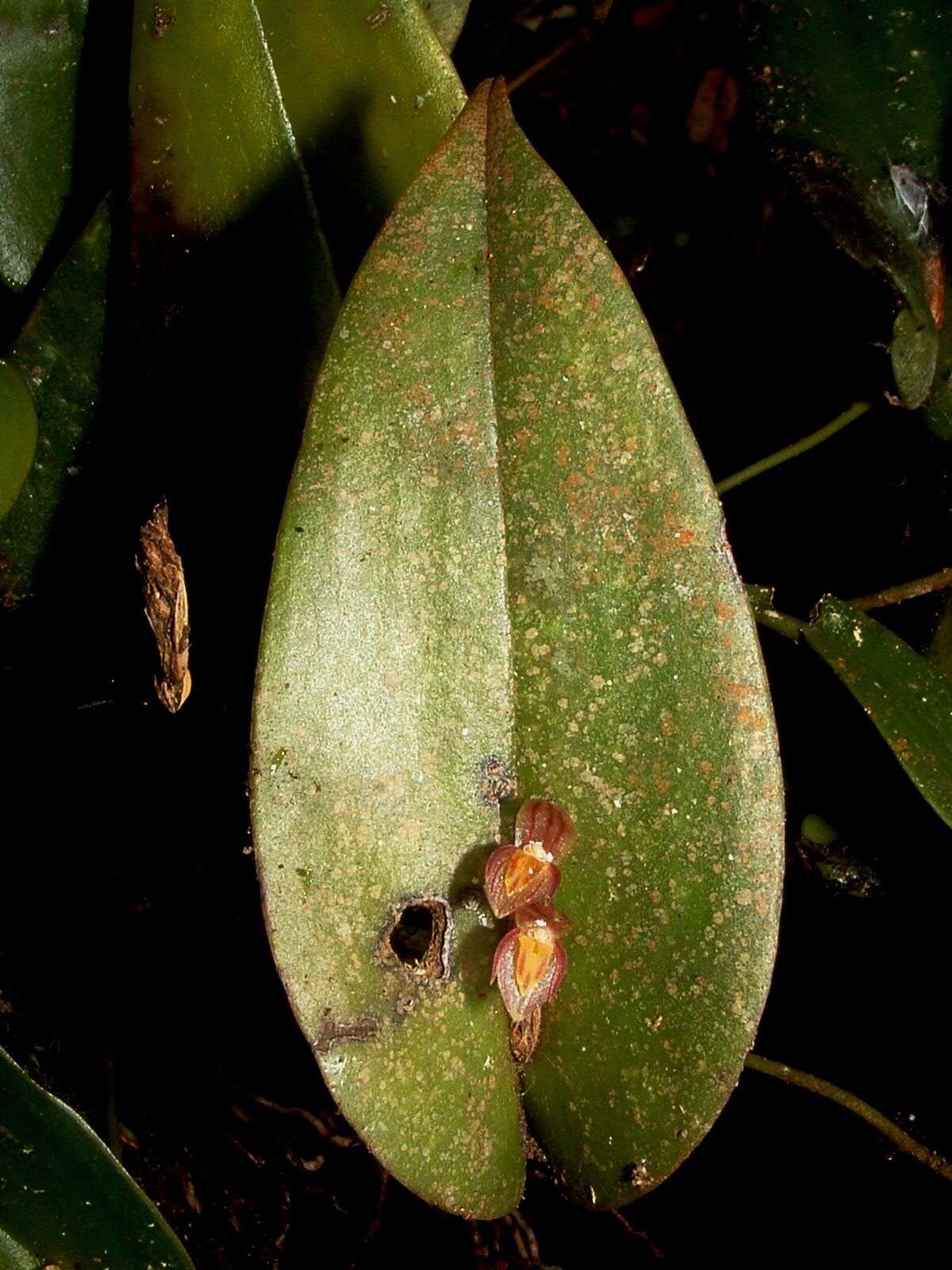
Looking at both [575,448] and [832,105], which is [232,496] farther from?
[832,105]

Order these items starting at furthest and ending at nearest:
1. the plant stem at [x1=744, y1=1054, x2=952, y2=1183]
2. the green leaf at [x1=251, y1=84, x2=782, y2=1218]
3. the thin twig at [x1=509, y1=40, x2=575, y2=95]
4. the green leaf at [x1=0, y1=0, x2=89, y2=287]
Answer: the thin twig at [x1=509, y1=40, x2=575, y2=95] → the plant stem at [x1=744, y1=1054, x2=952, y2=1183] → the green leaf at [x1=0, y1=0, x2=89, y2=287] → the green leaf at [x1=251, y1=84, x2=782, y2=1218]

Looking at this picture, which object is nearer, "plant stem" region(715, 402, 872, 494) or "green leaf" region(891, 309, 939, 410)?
"green leaf" region(891, 309, 939, 410)

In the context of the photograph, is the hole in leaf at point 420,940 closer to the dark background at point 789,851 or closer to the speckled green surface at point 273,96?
the dark background at point 789,851

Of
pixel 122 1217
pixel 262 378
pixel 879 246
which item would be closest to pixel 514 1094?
pixel 122 1217

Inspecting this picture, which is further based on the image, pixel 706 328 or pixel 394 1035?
pixel 706 328

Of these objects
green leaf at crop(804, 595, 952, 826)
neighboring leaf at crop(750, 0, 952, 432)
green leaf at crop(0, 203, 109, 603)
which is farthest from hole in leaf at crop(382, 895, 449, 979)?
neighboring leaf at crop(750, 0, 952, 432)

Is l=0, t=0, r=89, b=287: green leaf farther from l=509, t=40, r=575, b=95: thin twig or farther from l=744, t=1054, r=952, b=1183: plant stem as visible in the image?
l=744, t=1054, r=952, b=1183: plant stem
